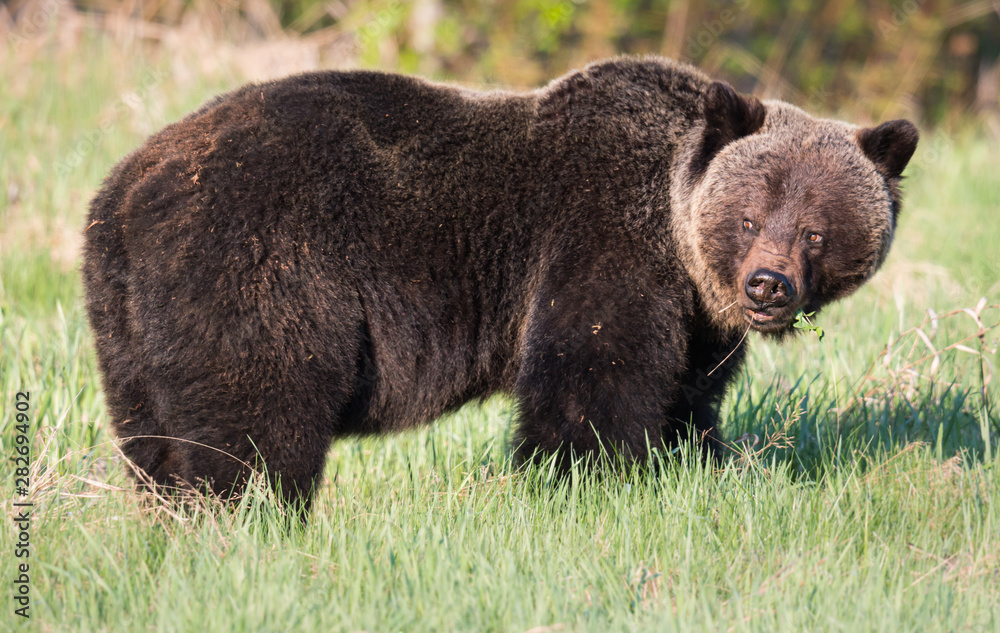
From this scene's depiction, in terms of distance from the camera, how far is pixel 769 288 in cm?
417

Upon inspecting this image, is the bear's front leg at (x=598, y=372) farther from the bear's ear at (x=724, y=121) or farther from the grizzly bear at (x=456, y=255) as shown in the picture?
the bear's ear at (x=724, y=121)

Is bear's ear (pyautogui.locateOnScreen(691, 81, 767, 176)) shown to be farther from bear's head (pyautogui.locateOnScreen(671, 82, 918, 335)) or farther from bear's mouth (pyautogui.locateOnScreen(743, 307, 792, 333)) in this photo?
bear's mouth (pyautogui.locateOnScreen(743, 307, 792, 333))

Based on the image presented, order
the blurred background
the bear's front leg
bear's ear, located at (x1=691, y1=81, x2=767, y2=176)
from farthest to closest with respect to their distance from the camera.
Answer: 1. the blurred background
2. bear's ear, located at (x1=691, y1=81, x2=767, y2=176)
3. the bear's front leg

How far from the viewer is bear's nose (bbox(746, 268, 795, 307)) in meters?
4.14

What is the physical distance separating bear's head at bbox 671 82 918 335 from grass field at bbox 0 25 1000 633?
849 millimetres

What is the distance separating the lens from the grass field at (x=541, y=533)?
3.06 meters

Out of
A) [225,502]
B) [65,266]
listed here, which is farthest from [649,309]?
[65,266]

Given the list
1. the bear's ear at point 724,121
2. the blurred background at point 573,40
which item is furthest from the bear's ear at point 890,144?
the blurred background at point 573,40

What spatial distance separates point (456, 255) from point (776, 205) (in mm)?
1548

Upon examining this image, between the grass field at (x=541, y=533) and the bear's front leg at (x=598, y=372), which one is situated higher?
the bear's front leg at (x=598, y=372)

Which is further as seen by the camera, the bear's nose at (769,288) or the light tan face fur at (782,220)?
the light tan face fur at (782,220)

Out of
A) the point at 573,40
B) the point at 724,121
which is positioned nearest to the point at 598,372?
the point at 724,121

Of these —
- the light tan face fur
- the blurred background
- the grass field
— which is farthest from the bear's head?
the blurred background

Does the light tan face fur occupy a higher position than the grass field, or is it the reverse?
the light tan face fur
